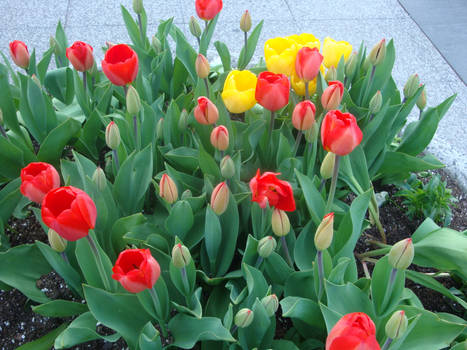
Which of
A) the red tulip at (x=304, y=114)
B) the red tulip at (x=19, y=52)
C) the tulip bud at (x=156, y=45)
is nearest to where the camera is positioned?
the red tulip at (x=304, y=114)

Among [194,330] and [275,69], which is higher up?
[275,69]

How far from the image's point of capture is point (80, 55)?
0.95 metres

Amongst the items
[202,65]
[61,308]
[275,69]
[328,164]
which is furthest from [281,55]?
[61,308]

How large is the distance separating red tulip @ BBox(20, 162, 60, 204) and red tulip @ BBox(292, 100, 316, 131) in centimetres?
39

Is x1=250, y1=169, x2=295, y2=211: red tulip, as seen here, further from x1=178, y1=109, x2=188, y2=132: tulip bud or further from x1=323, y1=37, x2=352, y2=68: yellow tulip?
x1=323, y1=37, x2=352, y2=68: yellow tulip

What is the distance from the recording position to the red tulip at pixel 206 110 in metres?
0.82

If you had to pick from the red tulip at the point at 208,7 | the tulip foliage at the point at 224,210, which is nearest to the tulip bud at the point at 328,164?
the tulip foliage at the point at 224,210

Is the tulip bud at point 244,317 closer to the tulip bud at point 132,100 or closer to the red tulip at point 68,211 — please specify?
the red tulip at point 68,211

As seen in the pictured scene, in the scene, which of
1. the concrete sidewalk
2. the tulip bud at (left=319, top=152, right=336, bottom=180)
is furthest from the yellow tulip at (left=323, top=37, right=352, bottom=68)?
the concrete sidewalk

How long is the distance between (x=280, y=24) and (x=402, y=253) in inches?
81.8

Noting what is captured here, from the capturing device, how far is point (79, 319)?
772mm

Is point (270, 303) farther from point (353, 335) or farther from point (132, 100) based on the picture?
point (132, 100)

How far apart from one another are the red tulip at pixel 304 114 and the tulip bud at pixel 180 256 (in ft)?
0.96

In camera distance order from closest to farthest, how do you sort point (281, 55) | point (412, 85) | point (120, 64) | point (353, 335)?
point (353, 335) → point (120, 64) → point (281, 55) → point (412, 85)
